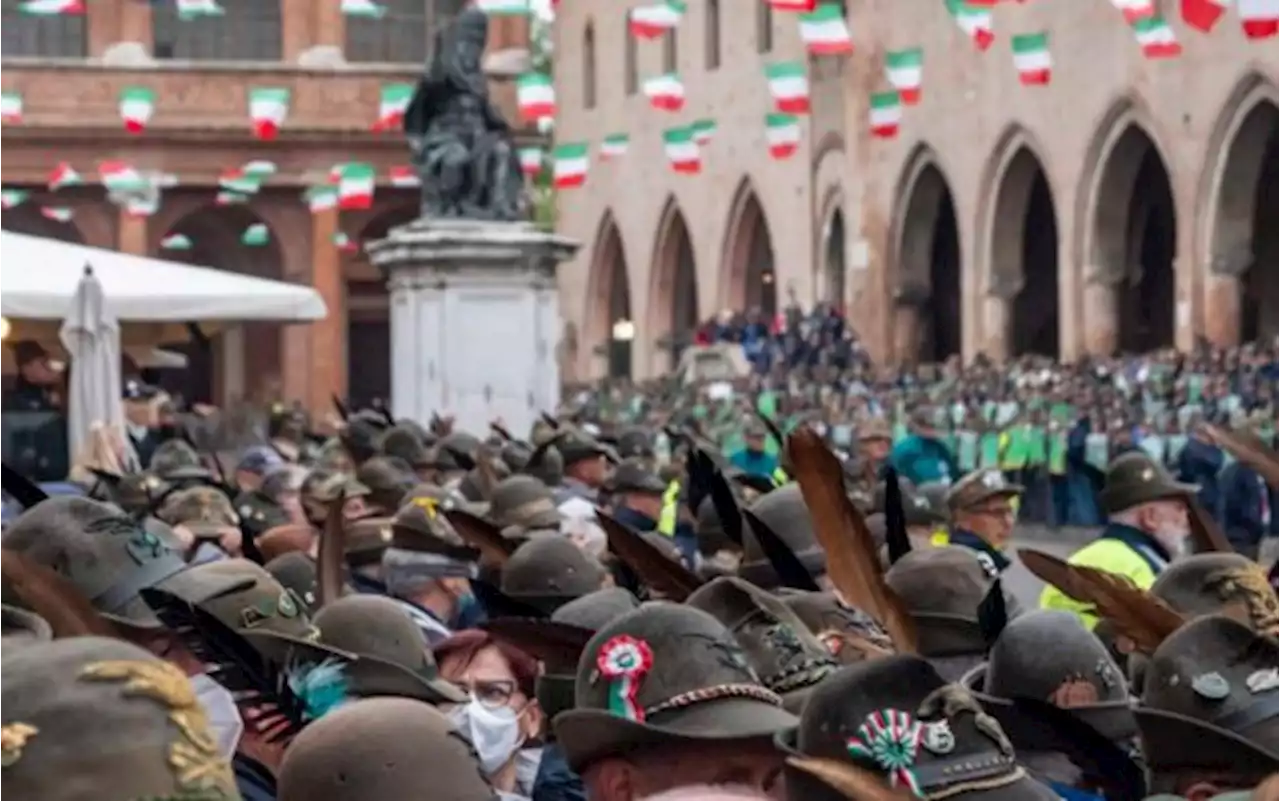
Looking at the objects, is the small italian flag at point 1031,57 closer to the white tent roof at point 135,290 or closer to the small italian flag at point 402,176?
the white tent roof at point 135,290

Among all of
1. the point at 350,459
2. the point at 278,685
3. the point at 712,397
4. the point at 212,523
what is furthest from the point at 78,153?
the point at 278,685

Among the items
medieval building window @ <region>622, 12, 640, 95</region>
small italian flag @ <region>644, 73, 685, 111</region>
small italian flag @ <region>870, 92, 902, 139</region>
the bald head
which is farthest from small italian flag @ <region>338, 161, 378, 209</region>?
the bald head

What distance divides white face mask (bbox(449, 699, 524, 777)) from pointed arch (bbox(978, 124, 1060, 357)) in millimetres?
36109

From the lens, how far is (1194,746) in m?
4.79

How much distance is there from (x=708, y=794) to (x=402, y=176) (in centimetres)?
5269

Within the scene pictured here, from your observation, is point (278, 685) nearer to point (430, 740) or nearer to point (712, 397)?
point (430, 740)

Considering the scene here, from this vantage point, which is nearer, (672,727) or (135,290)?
(672,727)

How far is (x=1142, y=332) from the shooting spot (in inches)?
1655

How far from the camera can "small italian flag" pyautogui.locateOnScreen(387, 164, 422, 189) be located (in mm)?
56281

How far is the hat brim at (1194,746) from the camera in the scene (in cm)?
475

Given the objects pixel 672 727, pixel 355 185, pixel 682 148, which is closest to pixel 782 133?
pixel 682 148

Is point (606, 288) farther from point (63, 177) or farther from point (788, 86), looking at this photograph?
point (788, 86)

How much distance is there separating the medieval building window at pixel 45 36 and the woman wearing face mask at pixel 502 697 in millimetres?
53307

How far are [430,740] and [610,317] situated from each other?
59.6 m
